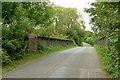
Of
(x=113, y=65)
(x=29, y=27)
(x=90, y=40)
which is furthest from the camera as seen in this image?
(x=90, y=40)

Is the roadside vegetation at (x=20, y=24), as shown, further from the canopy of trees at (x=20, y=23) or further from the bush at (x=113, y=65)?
the bush at (x=113, y=65)

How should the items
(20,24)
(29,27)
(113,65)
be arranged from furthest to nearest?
(29,27) → (20,24) → (113,65)

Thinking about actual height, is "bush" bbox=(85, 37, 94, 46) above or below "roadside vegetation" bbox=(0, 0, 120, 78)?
below

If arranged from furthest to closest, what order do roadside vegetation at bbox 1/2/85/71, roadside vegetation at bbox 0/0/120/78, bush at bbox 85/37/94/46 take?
bush at bbox 85/37/94/46 < roadside vegetation at bbox 1/2/85/71 < roadside vegetation at bbox 0/0/120/78

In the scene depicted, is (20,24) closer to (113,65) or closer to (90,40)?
(113,65)

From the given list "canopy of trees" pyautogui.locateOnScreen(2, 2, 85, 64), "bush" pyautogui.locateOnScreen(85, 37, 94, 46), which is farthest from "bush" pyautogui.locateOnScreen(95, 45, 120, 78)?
"bush" pyautogui.locateOnScreen(85, 37, 94, 46)

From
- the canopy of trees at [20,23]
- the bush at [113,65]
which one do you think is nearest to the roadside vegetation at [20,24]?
the canopy of trees at [20,23]

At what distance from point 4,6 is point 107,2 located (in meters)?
7.08

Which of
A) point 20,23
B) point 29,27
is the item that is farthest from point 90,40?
point 20,23

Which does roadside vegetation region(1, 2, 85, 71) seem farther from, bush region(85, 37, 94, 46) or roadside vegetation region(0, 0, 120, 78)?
bush region(85, 37, 94, 46)

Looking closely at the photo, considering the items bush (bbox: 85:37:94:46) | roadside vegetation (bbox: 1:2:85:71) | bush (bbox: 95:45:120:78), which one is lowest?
bush (bbox: 85:37:94:46)

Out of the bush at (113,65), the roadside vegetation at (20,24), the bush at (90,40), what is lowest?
the bush at (90,40)

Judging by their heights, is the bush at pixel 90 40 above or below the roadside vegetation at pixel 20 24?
below

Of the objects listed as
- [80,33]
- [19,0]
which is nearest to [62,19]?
[80,33]
